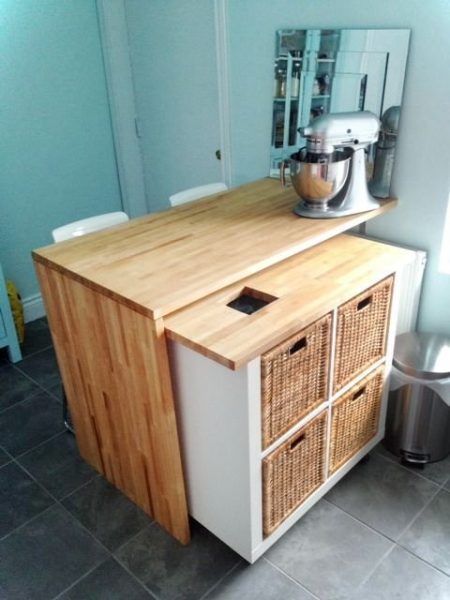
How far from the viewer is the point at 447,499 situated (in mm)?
1808

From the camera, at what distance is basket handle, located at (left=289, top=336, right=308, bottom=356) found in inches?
54.3

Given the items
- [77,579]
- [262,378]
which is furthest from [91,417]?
[262,378]

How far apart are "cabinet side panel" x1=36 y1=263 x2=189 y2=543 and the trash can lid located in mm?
884

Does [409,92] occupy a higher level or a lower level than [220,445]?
higher

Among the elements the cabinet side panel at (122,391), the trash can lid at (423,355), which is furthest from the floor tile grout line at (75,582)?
the trash can lid at (423,355)

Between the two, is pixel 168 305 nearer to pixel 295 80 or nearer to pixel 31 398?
pixel 295 80

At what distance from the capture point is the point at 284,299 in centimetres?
142

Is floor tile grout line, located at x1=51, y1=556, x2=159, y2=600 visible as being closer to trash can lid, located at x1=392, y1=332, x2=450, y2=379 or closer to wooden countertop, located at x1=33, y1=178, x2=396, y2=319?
wooden countertop, located at x1=33, y1=178, x2=396, y2=319

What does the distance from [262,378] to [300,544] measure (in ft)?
2.34

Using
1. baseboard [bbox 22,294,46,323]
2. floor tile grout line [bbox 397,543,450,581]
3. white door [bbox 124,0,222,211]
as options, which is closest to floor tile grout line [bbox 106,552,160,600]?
floor tile grout line [bbox 397,543,450,581]

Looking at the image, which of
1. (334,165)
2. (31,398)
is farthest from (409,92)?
(31,398)

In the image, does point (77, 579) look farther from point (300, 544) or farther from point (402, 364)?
point (402, 364)

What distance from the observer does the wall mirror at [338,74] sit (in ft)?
5.83

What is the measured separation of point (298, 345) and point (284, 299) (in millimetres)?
131
